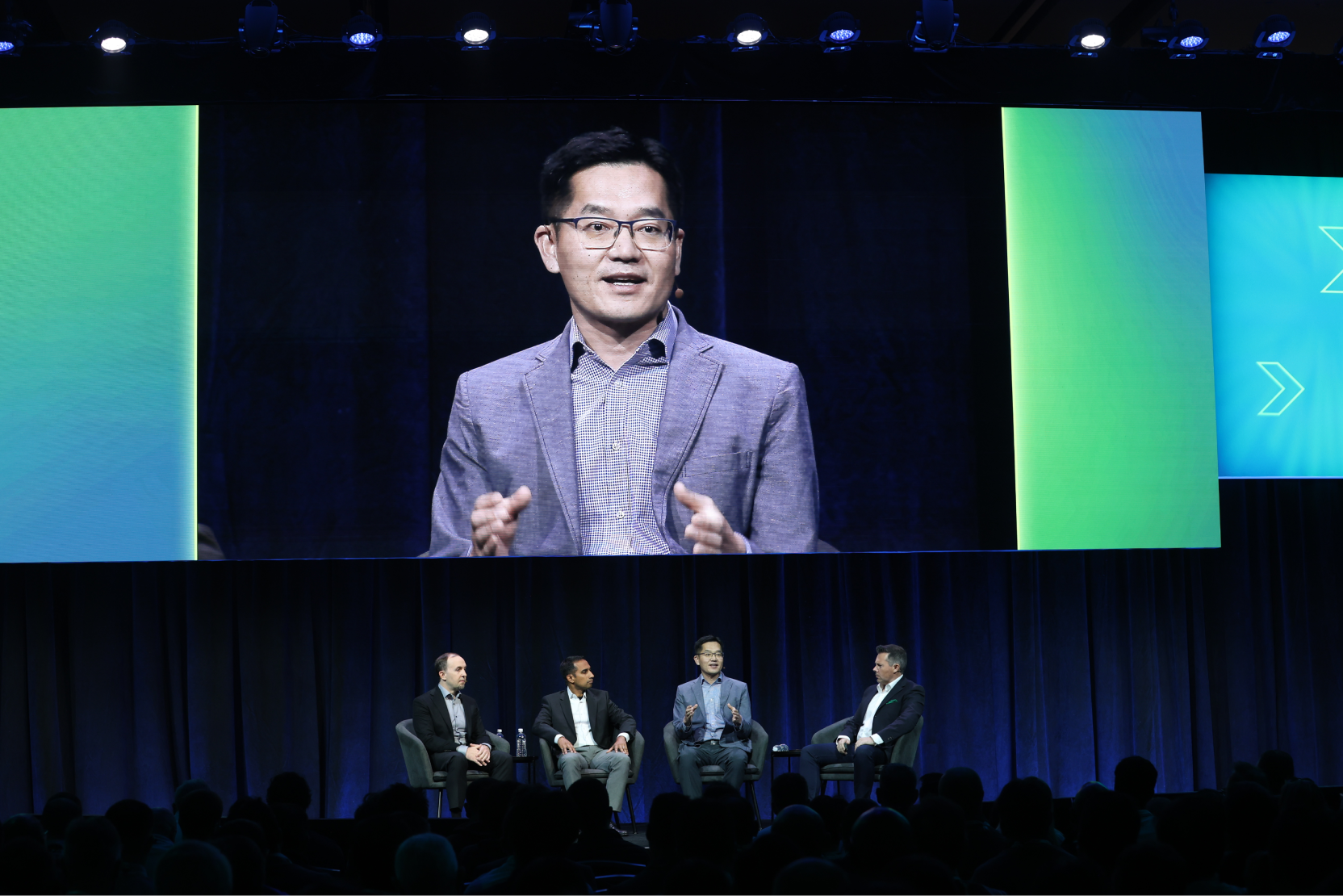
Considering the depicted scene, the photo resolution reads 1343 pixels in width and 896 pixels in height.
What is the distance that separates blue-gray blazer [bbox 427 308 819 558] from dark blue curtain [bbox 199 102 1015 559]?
3.5 inches

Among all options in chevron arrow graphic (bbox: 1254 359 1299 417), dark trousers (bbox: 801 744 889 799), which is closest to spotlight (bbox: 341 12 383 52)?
dark trousers (bbox: 801 744 889 799)

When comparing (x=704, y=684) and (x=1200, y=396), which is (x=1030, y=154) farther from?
(x=704, y=684)

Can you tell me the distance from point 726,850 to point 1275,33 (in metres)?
5.36

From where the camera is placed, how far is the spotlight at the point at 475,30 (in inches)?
243

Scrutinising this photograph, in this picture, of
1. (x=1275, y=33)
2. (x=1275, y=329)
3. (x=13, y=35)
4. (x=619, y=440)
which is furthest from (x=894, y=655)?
(x=13, y=35)

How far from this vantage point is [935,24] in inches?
247

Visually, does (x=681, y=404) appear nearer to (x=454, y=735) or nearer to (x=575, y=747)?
(x=575, y=747)

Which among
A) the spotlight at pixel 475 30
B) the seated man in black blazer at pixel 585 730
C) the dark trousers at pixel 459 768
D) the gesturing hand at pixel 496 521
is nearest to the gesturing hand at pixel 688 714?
the seated man in black blazer at pixel 585 730

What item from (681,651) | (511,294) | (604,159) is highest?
(604,159)

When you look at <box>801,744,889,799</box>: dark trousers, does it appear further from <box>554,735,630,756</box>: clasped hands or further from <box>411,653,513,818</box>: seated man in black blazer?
<box>411,653,513,818</box>: seated man in black blazer

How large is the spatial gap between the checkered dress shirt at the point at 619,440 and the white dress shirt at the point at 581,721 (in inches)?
44.4

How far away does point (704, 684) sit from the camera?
7.02 m

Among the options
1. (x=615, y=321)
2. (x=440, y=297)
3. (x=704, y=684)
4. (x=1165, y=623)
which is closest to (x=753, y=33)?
(x=615, y=321)

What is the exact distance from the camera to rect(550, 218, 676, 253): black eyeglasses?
644 centimetres
